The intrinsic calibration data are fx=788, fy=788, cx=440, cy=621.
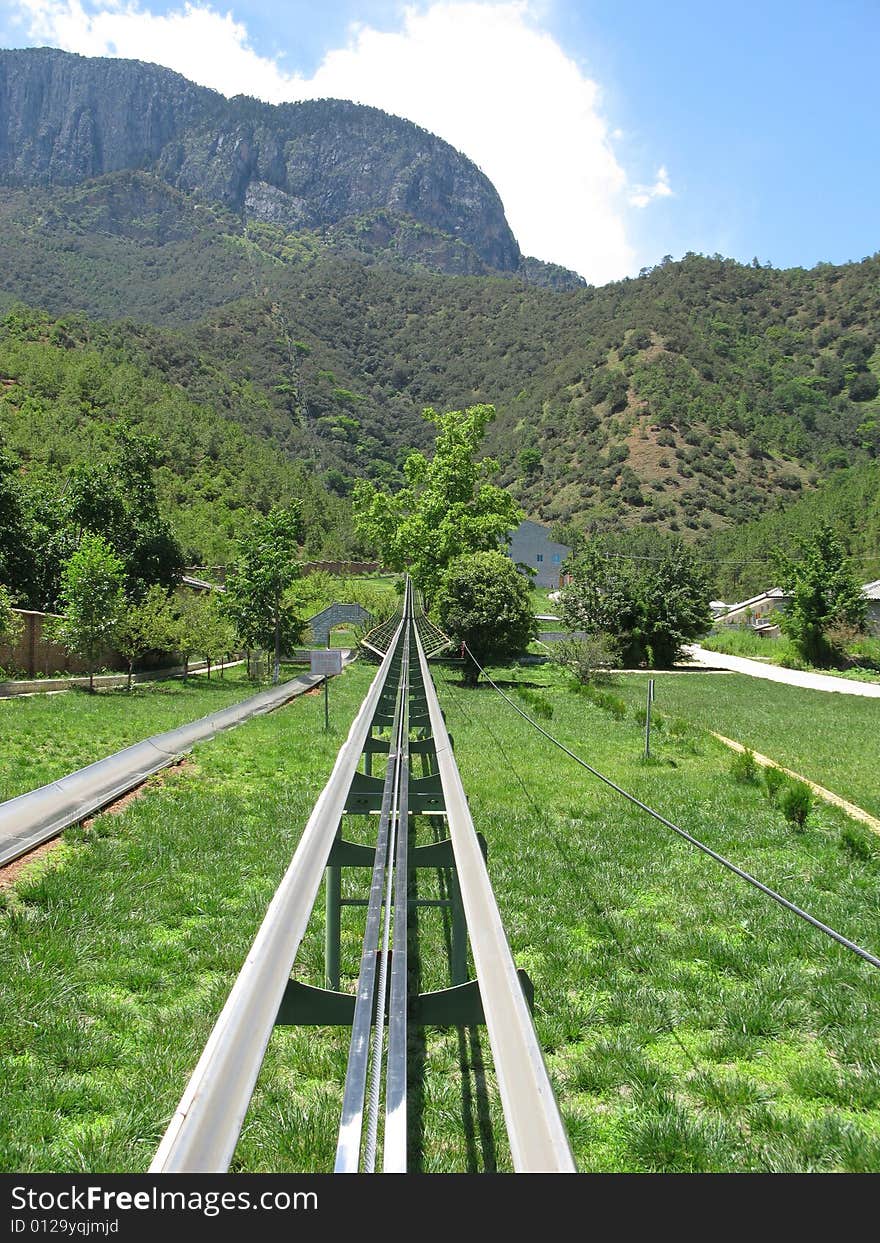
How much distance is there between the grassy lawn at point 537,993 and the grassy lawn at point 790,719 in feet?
14.0

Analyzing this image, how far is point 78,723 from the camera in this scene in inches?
560

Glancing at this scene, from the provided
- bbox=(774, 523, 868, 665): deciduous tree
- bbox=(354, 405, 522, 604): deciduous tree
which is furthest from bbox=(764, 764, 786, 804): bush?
bbox=(774, 523, 868, 665): deciduous tree

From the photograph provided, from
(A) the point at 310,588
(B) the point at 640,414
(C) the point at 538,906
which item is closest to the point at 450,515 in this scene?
(A) the point at 310,588

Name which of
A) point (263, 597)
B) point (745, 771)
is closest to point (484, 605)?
point (263, 597)

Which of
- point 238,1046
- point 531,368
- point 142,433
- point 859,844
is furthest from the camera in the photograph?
point 531,368

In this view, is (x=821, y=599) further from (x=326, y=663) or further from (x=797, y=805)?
(x=797, y=805)

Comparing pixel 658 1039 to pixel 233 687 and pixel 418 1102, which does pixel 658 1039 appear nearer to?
pixel 418 1102

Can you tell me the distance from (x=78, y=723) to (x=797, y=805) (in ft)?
38.8

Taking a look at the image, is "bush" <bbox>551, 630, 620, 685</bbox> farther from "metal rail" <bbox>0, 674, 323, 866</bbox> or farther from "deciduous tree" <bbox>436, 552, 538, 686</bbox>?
"metal rail" <bbox>0, 674, 323, 866</bbox>

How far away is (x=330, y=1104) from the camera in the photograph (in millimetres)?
3178

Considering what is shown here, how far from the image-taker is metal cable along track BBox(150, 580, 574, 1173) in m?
1.71

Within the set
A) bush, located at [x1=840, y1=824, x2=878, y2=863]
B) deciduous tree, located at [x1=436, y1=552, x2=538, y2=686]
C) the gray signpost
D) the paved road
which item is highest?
deciduous tree, located at [x1=436, y1=552, x2=538, y2=686]

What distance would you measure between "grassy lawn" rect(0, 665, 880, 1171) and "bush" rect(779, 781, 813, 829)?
142 millimetres

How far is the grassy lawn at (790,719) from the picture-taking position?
12.7 metres
